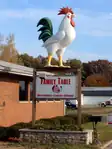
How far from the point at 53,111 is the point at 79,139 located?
528 inches

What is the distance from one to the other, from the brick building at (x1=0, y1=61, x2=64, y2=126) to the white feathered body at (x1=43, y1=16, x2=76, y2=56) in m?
2.13

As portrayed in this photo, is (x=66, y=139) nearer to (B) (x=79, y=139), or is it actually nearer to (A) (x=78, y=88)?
(B) (x=79, y=139)

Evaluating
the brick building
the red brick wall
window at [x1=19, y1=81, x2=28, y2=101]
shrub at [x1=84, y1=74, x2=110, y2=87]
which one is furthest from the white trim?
shrub at [x1=84, y1=74, x2=110, y2=87]

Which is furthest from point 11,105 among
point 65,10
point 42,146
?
point 42,146

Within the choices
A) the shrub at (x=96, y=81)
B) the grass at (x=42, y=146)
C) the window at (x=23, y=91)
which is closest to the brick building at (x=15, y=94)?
the window at (x=23, y=91)

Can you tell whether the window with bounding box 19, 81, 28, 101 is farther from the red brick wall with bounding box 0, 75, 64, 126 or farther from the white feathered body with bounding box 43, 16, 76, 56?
the white feathered body with bounding box 43, 16, 76, 56

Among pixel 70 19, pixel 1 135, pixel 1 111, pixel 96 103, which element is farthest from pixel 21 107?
pixel 96 103

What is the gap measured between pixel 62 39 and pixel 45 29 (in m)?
1.14

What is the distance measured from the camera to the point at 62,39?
17828 mm

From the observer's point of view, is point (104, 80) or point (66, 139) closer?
point (66, 139)

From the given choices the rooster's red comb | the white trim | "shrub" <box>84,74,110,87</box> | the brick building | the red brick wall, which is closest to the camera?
the white trim

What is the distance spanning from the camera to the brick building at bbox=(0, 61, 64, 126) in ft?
63.7

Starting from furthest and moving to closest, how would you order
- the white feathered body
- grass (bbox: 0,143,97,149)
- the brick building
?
1. the brick building
2. the white feathered body
3. grass (bbox: 0,143,97,149)

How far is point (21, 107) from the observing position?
2223 cm
